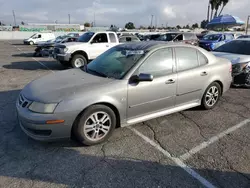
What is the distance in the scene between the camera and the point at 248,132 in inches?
139

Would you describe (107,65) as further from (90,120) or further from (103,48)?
(103,48)

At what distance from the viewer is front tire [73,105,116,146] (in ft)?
9.40

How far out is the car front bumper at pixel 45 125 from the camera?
267 centimetres

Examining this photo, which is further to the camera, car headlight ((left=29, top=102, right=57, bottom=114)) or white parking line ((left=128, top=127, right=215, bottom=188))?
car headlight ((left=29, top=102, right=57, bottom=114))

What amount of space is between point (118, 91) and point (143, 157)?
1.05 metres

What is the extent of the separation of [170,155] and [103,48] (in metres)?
7.51

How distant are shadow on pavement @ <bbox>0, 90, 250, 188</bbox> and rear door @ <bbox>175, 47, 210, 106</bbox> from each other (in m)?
1.61

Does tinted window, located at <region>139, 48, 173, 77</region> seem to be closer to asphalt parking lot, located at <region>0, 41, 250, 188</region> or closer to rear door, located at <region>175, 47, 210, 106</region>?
rear door, located at <region>175, 47, 210, 106</region>

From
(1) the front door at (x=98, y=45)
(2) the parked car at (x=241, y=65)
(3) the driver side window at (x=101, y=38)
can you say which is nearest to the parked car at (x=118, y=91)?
(2) the parked car at (x=241, y=65)

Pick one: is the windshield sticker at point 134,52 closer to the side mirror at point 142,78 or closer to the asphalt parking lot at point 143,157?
the side mirror at point 142,78

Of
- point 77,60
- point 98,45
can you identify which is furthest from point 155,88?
point 98,45

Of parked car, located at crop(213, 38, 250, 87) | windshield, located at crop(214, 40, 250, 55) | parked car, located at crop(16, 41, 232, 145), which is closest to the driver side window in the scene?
windshield, located at crop(214, 40, 250, 55)

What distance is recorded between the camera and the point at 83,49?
355 inches

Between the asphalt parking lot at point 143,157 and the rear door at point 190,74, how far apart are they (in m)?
0.50
